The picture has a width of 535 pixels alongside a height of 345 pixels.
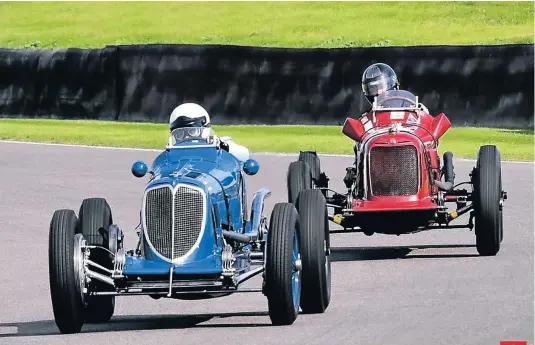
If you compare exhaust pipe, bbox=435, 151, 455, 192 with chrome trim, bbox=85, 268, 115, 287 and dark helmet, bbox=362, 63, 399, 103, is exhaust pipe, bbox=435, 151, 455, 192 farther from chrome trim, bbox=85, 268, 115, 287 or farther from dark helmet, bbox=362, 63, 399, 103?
chrome trim, bbox=85, 268, 115, 287

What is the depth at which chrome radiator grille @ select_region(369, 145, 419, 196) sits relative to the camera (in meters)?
14.3

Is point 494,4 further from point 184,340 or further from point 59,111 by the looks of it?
point 184,340

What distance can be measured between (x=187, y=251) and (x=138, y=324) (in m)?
0.68

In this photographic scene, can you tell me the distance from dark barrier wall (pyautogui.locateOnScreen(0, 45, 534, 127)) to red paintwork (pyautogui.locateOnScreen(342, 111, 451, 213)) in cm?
1324

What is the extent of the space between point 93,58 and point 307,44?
33.6 ft

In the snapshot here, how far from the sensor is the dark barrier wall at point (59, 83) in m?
31.8

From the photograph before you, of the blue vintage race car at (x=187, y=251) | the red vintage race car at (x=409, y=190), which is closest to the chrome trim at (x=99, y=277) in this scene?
the blue vintage race car at (x=187, y=251)

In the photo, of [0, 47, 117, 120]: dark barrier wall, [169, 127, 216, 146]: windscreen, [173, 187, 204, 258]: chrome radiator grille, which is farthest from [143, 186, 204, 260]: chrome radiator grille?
[0, 47, 117, 120]: dark barrier wall

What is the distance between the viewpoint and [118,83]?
31.5 meters

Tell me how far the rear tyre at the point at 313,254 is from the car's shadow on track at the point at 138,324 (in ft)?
1.07

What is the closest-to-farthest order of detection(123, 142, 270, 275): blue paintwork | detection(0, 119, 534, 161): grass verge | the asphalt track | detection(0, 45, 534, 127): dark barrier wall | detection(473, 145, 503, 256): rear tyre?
the asphalt track, detection(123, 142, 270, 275): blue paintwork, detection(473, 145, 503, 256): rear tyre, detection(0, 119, 534, 161): grass verge, detection(0, 45, 534, 127): dark barrier wall

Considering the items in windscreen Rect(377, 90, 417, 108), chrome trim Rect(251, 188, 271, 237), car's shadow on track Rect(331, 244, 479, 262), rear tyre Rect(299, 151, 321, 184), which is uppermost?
windscreen Rect(377, 90, 417, 108)

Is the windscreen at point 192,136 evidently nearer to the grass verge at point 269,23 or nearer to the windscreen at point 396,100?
the windscreen at point 396,100

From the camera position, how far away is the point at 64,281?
9.97 m
